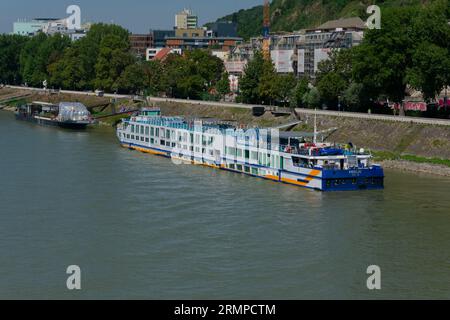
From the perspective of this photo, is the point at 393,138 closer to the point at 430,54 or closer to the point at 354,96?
the point at 430,54

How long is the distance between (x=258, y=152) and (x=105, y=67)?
274 feet

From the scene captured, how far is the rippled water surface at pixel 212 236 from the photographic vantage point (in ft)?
105

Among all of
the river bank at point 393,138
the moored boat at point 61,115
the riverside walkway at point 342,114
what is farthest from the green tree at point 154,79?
the river bank at point 393,138

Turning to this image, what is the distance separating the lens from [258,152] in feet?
190

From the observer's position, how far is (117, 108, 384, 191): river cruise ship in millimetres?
51688

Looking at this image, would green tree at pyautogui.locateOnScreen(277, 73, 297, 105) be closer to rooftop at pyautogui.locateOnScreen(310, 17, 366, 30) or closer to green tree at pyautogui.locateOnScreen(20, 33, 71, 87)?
rooftop at pyautogui.locateOnScreen(310, 17, 366, 30)

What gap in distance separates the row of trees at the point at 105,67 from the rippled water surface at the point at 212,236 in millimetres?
60074

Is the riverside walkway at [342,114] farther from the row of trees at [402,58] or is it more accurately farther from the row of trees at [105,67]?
the row of trees at [105,67]

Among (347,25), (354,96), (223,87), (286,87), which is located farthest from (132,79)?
(354,96)

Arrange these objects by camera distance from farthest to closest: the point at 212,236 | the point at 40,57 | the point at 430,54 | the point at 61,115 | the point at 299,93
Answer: the point at 40,57
the point at 61,115
the point at 299,93
the point at 430,54
the point at 212,236

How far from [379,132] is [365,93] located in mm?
11839

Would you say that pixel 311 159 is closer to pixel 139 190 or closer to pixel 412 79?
pixel 139 190

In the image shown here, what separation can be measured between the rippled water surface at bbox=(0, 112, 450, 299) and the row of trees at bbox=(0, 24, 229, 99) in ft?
197
